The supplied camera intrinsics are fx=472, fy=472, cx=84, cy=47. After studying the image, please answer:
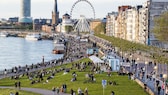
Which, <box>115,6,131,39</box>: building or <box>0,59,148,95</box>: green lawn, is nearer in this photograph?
<box>0,59,148,95</box>: green lawn

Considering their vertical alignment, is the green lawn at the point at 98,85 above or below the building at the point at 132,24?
below

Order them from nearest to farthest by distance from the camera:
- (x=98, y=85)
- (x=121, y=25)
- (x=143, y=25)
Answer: (x=98, y=85), (x=143, y=25), (x=121, y=25)

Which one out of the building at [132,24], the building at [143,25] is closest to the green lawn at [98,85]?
the building at [143,25]

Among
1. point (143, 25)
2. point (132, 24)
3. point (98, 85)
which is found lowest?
point (98, 85)

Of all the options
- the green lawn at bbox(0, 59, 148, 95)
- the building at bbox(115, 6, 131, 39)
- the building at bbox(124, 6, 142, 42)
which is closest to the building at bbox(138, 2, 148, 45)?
the building at bbox(124, 6, 142, 42)

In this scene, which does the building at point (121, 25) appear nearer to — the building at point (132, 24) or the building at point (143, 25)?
the building at point (132, 24)

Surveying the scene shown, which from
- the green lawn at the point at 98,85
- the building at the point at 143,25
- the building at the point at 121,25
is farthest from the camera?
the building at the point at 121,25

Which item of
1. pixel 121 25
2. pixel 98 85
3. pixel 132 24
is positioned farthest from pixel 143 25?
pixel 98 85

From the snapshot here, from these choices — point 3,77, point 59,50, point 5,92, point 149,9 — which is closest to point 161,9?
point 149,9

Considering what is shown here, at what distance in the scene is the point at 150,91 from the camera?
37562 mm

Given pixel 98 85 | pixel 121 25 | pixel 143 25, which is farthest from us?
pixel 121 25

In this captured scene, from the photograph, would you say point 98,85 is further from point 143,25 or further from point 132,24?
point 132,24

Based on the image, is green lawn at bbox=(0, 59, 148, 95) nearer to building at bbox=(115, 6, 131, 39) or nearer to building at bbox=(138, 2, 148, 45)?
building at bbox=(138, 2, 148, 45)

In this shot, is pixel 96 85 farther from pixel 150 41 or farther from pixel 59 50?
pixel 59 50
